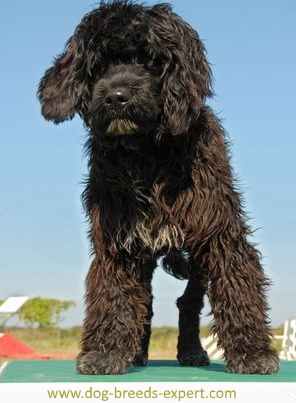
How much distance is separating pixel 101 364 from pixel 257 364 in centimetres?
106

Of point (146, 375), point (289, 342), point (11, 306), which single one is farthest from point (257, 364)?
point (289, 342)

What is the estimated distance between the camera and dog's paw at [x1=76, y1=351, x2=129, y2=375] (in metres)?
5.59

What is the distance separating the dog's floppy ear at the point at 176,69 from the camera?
17.4ft

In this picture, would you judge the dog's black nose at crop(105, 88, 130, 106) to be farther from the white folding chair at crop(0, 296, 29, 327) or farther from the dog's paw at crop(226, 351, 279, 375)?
the white folding chair at crop(0, 296, 29, 327)

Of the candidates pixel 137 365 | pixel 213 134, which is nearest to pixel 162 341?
pixel 137 365

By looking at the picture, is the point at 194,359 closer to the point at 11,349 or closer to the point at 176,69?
the point at 176,69

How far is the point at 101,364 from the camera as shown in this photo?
5609 millimetres

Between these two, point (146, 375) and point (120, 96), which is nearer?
point (120, 96)

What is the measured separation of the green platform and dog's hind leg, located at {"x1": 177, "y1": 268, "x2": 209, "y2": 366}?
0.19 m

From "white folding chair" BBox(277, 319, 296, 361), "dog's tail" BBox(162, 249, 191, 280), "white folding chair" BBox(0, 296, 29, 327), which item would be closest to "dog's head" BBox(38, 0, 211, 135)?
"dog's tail" BBox(162, 249, 191, 280)

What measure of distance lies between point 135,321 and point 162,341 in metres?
10.9

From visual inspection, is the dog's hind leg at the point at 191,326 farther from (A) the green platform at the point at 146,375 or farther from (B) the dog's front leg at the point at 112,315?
(B) the dog's front leg at the point at 112,315

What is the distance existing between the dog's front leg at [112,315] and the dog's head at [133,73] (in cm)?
109

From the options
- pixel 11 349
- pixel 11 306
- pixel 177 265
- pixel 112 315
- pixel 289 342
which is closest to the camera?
pixel 112 315
